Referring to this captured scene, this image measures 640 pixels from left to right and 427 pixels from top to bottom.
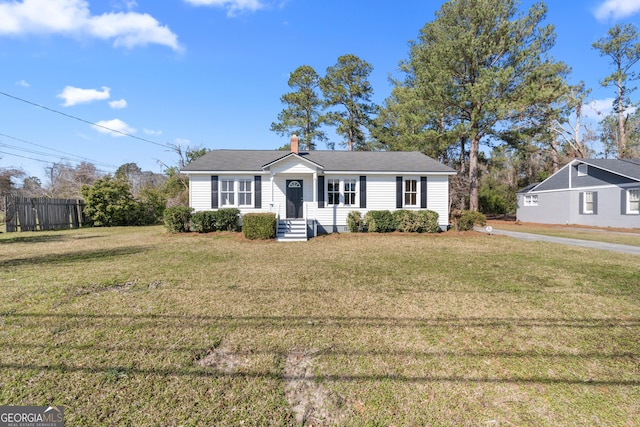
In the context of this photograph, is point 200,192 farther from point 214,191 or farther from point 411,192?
point 411,192

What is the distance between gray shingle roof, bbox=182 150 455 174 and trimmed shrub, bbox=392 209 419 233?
234cm

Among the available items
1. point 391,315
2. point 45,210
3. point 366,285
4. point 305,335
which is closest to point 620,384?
point 391,315

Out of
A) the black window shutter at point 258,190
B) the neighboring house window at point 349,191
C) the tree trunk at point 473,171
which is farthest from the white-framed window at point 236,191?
the tree trunk at point 473,171

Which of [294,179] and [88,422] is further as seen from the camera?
[294,179]

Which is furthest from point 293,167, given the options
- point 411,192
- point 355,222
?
point 411,192

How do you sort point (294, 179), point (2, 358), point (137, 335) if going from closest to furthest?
point (2, 358)
point (137, 335)
point (294, 179)

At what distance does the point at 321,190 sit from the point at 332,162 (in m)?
2.24

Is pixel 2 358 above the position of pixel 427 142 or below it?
below

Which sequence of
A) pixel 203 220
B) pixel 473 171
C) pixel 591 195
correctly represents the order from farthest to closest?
pixel 473 171
pixel 591 195
pixel 203 220

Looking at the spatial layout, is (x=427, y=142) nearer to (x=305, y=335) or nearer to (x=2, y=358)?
(x=305, y=335)

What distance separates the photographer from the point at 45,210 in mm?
16828

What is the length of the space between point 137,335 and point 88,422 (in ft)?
4.81

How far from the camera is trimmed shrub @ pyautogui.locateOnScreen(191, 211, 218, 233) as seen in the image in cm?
1420

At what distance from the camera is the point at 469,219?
50.6 ft
